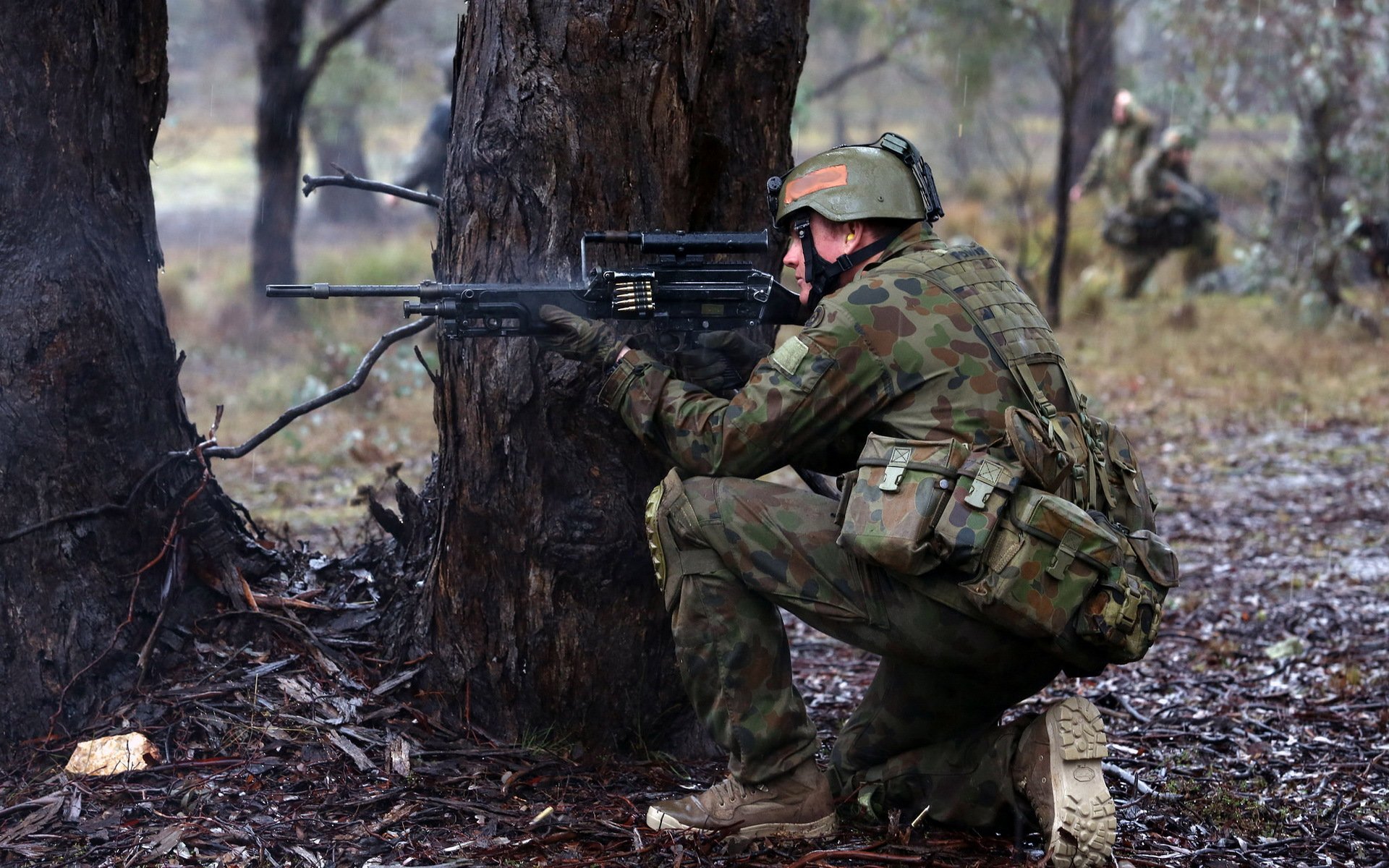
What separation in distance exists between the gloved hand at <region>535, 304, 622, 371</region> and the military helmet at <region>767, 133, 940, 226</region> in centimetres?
60

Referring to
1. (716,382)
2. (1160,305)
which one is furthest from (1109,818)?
(1160,305)

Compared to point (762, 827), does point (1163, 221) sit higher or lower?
higher

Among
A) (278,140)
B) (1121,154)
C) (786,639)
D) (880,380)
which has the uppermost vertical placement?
(1121,154)

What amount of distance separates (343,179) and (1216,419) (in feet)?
24.2

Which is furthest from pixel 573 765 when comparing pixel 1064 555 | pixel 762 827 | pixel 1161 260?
pixel 1161 260

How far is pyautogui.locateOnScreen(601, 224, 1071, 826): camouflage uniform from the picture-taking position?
3301 mm

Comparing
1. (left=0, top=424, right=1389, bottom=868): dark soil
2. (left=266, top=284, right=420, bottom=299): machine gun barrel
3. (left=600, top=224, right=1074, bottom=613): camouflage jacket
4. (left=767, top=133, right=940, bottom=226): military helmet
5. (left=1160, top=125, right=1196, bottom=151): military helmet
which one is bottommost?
(left=0, top=424, right=1389, bottom=868): dark soil

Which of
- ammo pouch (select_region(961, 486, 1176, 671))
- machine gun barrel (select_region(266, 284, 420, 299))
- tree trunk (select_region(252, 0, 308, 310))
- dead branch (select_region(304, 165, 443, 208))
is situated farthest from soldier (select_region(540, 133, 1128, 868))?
tree trunk (select_region(252, 0, 308, 310))

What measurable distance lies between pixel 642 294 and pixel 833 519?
2.68ft

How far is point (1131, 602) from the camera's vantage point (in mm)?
3227

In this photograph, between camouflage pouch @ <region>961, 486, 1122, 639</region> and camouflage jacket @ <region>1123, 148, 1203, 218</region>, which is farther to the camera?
camouflage jacket @ <region>1123, 148, 1203, 218</region>

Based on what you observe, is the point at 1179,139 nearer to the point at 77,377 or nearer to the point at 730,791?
the point at 730,791

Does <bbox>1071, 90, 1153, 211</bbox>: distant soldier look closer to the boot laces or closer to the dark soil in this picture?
the dark soil

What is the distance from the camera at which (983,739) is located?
12.0 feet
